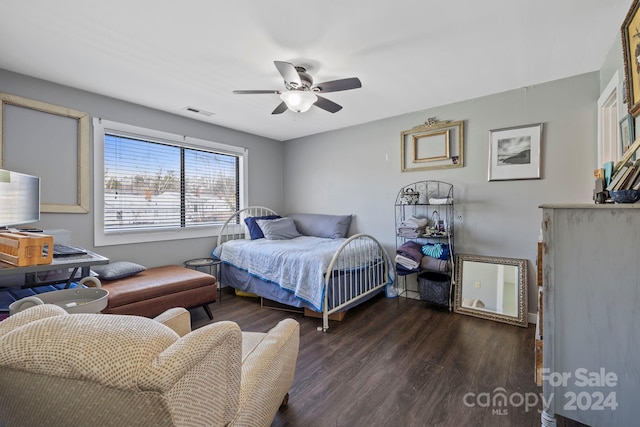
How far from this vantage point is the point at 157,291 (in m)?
2.53

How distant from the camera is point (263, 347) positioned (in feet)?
4.14

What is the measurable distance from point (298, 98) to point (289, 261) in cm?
161

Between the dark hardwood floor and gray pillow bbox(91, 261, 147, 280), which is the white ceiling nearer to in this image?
gray pillow bbox(91, 261, 147, 280)

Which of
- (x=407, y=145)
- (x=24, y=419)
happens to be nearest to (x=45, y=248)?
(x=24, y=419)

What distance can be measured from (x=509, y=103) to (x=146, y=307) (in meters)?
4.07

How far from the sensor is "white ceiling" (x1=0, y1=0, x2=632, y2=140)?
67.5 inches

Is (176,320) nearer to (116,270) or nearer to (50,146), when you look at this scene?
(116,270)

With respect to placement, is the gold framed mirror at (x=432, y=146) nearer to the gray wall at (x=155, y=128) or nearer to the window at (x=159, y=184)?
the gray wall at (x=155, y=128)

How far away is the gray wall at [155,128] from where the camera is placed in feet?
8.64

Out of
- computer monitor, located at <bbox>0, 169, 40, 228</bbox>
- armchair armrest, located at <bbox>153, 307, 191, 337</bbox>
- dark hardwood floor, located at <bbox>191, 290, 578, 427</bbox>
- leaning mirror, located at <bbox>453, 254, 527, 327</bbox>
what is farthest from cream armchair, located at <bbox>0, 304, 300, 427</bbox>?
leaning mirror, located at <bbox>453, 254, 527, 327</bbox>

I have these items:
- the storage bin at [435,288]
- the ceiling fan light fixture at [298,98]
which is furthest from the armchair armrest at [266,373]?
the storage bin at [435,288]

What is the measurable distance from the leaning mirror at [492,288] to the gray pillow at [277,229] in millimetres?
2228

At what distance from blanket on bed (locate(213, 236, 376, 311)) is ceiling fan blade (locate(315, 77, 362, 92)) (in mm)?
1541

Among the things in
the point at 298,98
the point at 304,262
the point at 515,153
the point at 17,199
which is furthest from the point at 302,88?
the point at 515,153
